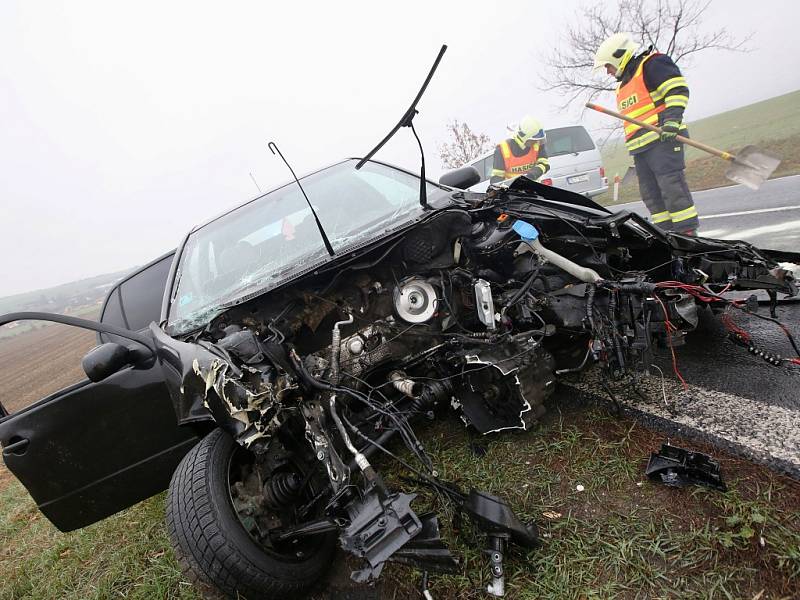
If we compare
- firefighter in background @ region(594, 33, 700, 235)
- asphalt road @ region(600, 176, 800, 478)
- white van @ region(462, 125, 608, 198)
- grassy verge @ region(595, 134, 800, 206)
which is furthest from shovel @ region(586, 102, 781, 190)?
grassy verge @ region(595, 134, 800, 206)

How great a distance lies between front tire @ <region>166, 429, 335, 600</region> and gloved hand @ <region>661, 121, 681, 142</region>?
4.87m

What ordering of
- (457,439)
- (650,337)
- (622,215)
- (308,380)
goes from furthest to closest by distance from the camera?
(457,439) → (622,215) → (650,337) → (308,380)

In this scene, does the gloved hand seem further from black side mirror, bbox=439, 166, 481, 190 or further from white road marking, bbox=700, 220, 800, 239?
black side mirror, bbox=439, 166, 481, 190

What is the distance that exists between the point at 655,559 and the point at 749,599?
26 cm

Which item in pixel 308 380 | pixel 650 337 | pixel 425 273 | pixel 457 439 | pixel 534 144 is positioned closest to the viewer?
pixel 308 380

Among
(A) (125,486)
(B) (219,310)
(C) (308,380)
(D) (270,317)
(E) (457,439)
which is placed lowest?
(E) (457,439)

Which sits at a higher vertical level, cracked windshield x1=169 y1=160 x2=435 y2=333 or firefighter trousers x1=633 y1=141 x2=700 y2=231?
cracked windshield x1=169 y1=160 x2=435 y2=333

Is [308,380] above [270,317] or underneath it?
underneath

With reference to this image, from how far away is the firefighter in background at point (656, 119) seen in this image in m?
4.25

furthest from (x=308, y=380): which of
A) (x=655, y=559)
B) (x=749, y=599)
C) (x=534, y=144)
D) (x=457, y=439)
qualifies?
(x=534, y=144)

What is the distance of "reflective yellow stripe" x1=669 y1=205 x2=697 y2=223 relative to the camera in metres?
4.15

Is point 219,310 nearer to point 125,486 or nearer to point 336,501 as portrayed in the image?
point 336,501

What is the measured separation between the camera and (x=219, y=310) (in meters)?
1.95

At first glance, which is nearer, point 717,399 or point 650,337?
point 650,337
